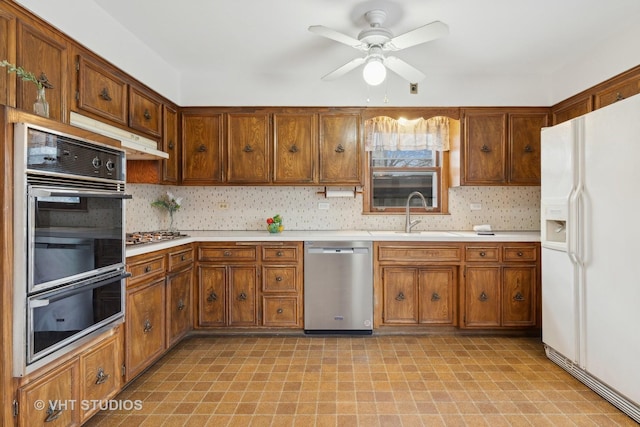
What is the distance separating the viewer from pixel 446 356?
2809mm

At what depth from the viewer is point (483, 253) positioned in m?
3.24

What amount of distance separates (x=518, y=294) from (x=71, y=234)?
3495 millimetres

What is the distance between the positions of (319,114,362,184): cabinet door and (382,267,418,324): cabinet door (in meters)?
1.02

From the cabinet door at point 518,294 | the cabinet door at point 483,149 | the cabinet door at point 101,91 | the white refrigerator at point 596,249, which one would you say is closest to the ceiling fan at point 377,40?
the white refrigerator at point 596,249

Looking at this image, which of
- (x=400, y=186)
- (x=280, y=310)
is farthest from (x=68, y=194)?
(x=400, y=186)

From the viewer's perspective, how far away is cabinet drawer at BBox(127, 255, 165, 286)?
2.28 meters

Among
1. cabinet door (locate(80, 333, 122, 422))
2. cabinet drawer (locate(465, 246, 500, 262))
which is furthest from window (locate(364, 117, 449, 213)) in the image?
cabinet door (locate(80, 333, 122, 422))

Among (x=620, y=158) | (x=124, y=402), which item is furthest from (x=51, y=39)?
(x=620, y=158)

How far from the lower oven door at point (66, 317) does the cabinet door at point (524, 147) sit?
11.9 ft

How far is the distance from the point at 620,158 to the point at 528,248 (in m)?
1.38

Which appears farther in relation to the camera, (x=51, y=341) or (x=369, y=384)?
(x=369, y=384)

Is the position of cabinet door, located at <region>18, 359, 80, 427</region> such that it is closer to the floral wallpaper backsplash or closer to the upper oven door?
the upper oven door

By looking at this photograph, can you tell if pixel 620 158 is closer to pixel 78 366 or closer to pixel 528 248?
pixel 528 248

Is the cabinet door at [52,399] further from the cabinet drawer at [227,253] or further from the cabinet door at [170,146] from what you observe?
the cabinet door at [170,146]
